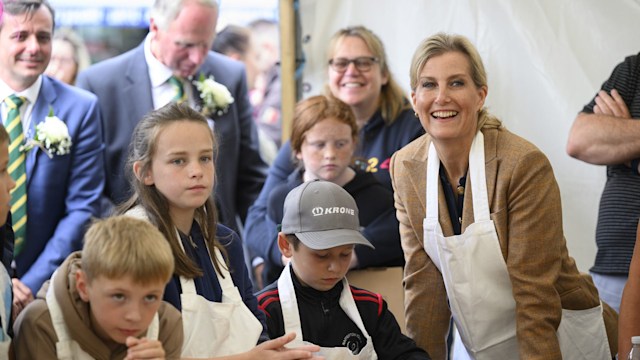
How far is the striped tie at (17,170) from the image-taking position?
382 centimetres

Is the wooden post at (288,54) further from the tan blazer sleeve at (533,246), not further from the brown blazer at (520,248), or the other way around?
the tan blazer sleeve at (533,246)

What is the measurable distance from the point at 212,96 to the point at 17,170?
0.93 metres

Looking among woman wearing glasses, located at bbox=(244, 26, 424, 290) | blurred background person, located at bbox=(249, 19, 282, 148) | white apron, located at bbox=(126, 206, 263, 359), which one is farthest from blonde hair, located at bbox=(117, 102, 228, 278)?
blurred background person, located at bbox=(249, 19, 282, 148)

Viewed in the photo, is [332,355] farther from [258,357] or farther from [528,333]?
[528,333]

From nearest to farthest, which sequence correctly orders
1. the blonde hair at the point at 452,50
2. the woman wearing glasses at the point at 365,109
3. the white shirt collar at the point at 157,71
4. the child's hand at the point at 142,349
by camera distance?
the child's hand at the point at 142,349
the blonde hair at the point at 452,50
the woman wearing glasses at the point at 365,109
the white shirt collar at the point at 157,71

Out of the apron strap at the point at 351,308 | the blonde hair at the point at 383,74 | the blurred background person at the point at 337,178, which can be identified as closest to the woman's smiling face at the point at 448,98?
the apron strap at the point at 351,308

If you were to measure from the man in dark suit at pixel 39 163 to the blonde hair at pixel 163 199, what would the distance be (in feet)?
3.42

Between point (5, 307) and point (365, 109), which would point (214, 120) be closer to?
point (365, 109)

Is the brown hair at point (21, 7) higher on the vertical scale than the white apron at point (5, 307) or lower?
higher

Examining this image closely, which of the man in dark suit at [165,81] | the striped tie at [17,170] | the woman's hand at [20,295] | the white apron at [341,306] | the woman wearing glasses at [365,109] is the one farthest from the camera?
the man in dark suit at [165,81]

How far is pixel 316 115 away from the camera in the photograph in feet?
12.8

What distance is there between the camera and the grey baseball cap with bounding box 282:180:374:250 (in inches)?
117

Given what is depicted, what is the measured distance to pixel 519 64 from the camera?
4.37 m

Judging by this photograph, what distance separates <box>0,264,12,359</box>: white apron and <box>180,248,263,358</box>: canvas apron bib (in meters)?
0.43
